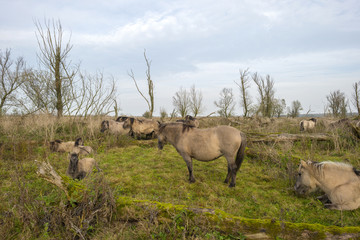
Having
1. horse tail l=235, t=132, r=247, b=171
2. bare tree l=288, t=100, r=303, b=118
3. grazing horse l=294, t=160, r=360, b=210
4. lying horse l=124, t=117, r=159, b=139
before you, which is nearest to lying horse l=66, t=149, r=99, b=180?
horse tail l=235, t=132, r=247, b=171

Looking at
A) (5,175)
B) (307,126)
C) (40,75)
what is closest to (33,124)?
(40,75)

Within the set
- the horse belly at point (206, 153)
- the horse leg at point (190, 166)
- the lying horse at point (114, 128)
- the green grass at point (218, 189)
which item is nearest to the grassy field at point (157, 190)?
the green grass at point (218, 189)

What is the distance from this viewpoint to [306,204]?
436cm

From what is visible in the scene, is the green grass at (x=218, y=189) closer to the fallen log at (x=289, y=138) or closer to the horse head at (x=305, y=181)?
the horse head at (x=305, y=181)

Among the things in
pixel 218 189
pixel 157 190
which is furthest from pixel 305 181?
pixel 157 190

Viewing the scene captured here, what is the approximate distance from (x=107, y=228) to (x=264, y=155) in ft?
21.1

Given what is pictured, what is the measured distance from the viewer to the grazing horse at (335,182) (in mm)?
4066

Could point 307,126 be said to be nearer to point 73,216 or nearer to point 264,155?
point 264,155

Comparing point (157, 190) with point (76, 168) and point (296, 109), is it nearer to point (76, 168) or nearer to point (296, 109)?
point (76, 168)

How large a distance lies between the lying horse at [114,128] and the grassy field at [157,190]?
125 cm

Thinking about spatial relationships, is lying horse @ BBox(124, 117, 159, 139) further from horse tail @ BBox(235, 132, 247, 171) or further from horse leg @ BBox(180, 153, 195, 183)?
horse tail @ BBox(235, 132, 247, 171)

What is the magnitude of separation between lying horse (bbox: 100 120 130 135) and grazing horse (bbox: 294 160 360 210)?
406 inches

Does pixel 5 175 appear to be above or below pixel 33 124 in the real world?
below

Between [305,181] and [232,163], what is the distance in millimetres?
1730
